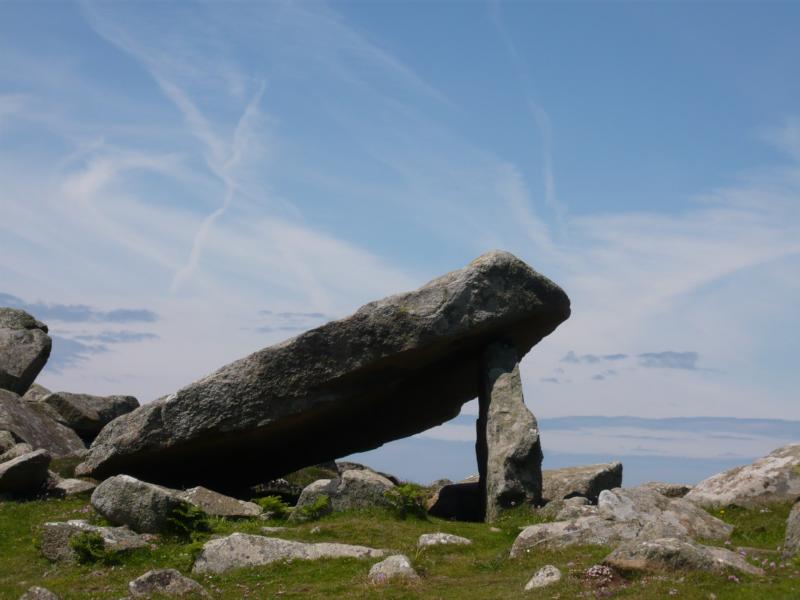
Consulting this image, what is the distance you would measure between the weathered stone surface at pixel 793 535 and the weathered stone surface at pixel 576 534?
10.2 feet

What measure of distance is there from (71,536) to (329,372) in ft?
27.0

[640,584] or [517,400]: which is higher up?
[517,400]

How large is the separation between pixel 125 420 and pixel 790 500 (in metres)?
18.4

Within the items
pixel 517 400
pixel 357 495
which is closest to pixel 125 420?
pixel 357 495

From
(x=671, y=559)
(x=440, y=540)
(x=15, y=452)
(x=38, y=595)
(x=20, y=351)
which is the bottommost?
(x=38, y=595)

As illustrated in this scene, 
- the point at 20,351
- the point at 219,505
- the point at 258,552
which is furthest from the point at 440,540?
the point at 20,351

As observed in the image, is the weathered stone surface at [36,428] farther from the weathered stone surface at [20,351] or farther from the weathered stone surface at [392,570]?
the weathered stone surface at [392,570]

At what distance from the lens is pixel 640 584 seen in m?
15.9

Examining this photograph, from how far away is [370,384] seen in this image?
95.5 ft

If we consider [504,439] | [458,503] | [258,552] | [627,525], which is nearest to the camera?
[627,525]

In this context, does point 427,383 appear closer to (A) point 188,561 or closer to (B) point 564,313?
(B) point 564,313

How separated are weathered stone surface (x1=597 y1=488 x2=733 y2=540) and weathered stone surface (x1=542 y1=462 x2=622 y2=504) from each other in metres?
6.02

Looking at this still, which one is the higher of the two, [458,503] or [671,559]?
[458,503]

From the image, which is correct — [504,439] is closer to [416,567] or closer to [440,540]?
[440,540]
